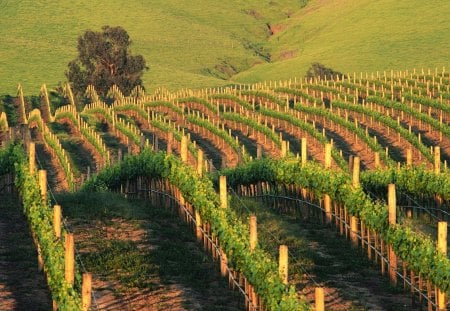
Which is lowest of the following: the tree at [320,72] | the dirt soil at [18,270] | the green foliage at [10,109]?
the tree at [320,72]

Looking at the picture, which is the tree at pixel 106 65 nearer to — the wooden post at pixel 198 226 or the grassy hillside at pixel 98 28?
Answer: the grassy hillside at pixel 98 28

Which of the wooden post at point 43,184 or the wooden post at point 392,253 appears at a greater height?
the wooden post at point 43,184

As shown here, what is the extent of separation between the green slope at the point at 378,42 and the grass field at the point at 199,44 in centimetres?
13

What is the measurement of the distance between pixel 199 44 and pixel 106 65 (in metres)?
56.8

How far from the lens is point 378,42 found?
172 m

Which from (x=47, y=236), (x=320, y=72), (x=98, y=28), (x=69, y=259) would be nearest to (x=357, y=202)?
(x=47, y=236)

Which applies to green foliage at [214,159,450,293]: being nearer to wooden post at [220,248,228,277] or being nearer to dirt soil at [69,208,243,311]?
wooden post at [220,248,228,277]

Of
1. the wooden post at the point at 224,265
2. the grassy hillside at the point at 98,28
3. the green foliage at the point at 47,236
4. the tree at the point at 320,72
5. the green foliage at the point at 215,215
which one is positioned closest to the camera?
the green foliage at the point at 47,236

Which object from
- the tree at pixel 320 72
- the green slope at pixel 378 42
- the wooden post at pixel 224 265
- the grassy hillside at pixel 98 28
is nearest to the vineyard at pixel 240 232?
the wooden post at pixel 224 265

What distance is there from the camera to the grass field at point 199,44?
159875 mm

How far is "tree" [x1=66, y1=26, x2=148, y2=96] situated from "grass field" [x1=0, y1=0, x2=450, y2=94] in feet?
25.2

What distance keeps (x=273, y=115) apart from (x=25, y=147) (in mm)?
38393

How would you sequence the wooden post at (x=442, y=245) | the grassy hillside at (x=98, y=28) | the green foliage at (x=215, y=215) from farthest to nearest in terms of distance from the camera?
the grassy hillside at (x=98, y=28), the wooden post at (x=442, y=245), the green foliage at (x=215, y=215)

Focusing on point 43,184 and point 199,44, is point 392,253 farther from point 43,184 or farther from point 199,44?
point 199,44
